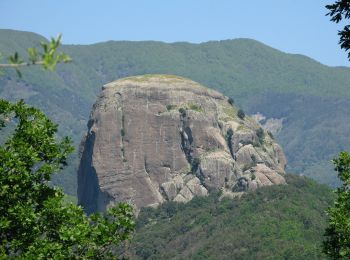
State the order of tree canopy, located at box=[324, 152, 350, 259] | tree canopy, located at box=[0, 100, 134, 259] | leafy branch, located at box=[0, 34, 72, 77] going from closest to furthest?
leafy branch, located at box=[0, 34, 72, 77]
tree canopy, located at box=[0, 100, 134, 259]
tree canopy, located at box=[324, 152, 350, 259]

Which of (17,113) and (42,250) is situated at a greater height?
(17,113)

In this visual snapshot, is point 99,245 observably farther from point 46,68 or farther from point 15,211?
point 46,68

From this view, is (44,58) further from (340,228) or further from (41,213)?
(340,228)

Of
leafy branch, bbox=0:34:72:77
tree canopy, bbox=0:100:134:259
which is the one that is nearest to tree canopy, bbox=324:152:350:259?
tree canopy, bbox=0:100:134:259

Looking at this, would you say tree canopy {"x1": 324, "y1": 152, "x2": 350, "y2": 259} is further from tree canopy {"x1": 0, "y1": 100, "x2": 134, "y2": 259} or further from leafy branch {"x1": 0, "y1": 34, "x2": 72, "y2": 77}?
leafy branch {"x1": 0, "y1": 34, "x2": 72, "y2": 77}

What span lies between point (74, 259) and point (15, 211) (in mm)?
3200

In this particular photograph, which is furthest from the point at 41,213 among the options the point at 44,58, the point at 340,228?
the point at 44,58

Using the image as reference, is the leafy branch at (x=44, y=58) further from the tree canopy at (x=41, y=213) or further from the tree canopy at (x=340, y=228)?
the tree canopy at (x=340, y=228)

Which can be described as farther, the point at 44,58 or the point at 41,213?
the point at 41,213

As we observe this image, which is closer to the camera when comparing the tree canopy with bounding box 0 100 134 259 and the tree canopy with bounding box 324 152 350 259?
the tree canopy with bounding box 0 100 134 259

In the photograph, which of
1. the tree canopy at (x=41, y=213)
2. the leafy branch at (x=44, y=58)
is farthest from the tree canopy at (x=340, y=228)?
the leafy branch at (x=44, y=58)

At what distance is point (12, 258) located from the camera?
107 feet

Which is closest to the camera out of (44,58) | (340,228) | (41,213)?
(44,58)

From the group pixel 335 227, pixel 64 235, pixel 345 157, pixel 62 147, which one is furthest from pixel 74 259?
pixel 345 157
